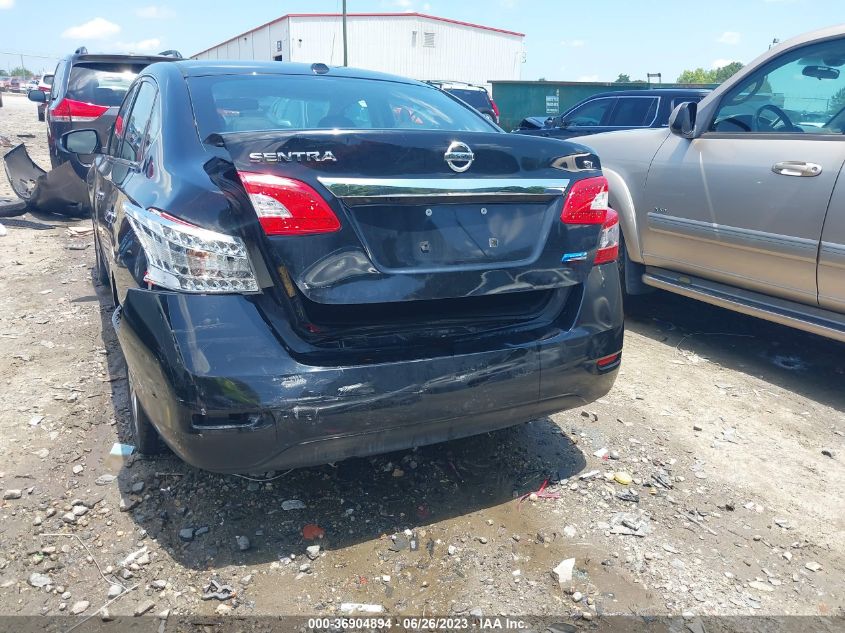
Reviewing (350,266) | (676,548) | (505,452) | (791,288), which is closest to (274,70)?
(350,266)

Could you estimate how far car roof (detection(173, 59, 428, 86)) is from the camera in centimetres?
288

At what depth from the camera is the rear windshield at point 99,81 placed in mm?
7984

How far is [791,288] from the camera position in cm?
371

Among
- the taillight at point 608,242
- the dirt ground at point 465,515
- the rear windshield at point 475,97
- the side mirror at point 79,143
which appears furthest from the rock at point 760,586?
the rear windshield at point 475,97

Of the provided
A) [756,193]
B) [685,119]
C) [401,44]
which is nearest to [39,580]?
[756,193]

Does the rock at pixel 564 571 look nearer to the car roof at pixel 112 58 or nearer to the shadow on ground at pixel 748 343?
the shadow on ground at pixel 748 343

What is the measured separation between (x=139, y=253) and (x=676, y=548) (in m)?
2.18

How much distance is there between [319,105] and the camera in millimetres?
2941

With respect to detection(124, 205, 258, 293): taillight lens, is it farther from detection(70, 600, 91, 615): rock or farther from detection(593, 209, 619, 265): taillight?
detection(593, 209, 619, 265): taillight

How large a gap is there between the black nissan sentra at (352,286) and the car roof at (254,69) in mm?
359

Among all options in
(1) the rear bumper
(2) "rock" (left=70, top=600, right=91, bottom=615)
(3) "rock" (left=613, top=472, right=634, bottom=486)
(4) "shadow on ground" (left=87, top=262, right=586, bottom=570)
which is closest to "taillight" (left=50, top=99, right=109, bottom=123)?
(4) "shadow on ground" (left=87, top=262, right=586, bottom=570)

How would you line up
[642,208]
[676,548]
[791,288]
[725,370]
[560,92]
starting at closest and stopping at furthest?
[676,548] → [791,288] → [725,370] → [642,208] → [560,92]

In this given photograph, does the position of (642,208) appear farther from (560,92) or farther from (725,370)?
(560,92)

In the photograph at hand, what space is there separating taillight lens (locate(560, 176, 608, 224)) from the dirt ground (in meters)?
1.13
